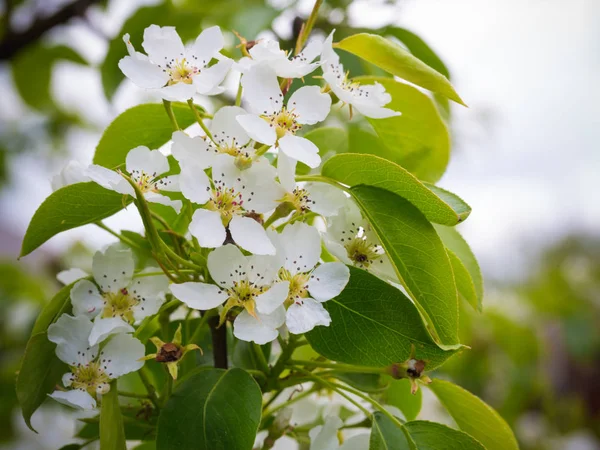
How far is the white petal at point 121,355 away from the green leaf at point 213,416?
0.14 feet

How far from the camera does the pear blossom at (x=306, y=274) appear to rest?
1.45ft

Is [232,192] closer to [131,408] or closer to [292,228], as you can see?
[292,228]

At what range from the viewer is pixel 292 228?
0.46m

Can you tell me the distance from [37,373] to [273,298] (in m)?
0.21

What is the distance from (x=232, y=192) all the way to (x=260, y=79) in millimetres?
91

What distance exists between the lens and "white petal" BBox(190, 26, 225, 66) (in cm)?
51

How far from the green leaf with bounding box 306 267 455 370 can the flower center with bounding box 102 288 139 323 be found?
0.15 m

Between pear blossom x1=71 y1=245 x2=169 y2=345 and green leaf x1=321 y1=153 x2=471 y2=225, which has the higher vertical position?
green leaf x1=321 y1=153 x2=471 y2=225

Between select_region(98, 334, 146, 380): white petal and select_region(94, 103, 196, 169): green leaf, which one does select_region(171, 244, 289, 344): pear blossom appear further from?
select_region(94, 103, 196, 169): green leaf

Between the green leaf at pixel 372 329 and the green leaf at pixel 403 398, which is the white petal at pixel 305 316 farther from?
the green leaf at pixel 403 398

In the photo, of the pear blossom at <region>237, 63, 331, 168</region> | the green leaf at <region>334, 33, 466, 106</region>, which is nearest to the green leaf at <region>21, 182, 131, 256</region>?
the pear blossom at <region>237, 63, 331, 168</region>

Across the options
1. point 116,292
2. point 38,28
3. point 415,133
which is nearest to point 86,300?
point 116,292

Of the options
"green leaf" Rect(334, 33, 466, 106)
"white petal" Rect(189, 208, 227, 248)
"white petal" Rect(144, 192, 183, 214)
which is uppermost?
"green leaf" Rect(334, 33, 466, 106)

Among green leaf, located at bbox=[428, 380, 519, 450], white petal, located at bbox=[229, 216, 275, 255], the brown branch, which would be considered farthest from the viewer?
the brown branch
